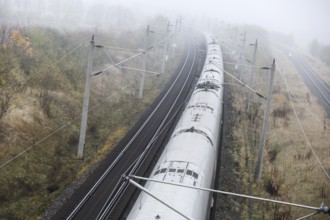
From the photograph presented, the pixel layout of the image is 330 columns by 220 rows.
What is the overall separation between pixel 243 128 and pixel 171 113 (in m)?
8.98

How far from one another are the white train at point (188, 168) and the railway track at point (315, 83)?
33.2 metres

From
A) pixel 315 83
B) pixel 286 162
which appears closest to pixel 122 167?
pixel 286 162

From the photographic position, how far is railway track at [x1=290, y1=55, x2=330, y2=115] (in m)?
60.1

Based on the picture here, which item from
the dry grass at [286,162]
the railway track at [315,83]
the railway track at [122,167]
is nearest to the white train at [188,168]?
the railway track at [122,167]

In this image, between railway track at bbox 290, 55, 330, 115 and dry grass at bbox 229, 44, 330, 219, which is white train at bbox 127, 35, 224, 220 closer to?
dry grass at bbox 229, 44, 330, 219

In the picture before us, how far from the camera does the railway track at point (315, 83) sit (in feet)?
197

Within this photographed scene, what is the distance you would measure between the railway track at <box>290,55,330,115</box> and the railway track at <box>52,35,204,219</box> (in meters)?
26.4

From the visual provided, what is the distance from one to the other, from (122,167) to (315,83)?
57.0m

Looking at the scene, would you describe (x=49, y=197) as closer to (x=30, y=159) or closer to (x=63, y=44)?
(x=30, y=159)

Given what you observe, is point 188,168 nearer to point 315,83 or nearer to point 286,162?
point 286,162

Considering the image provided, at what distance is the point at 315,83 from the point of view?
73750 mm

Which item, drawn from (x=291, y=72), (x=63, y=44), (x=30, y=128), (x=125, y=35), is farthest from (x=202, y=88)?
(x=291, y=72)

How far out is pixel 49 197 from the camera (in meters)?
25.4

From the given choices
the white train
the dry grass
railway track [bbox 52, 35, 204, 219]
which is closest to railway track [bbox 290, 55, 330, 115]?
the dry grass
